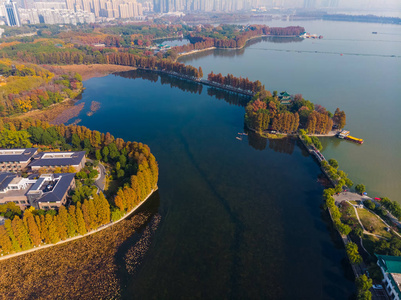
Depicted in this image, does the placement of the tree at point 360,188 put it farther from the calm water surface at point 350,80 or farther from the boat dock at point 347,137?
the boat dock at point 347,137

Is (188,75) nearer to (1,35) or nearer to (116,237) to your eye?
(116,237)

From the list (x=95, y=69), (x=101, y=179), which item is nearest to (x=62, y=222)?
(x=101, y=179)

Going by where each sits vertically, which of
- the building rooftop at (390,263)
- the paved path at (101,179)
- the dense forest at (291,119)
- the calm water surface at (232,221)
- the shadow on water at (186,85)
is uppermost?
the dense forest at (291,119)

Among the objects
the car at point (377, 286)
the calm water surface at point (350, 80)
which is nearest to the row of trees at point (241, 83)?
the calm water surface at point (350, 80)

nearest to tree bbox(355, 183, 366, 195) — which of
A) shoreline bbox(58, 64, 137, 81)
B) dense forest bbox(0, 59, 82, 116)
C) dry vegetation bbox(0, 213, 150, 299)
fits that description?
dry vegetation bbox(0, 213, 150, 299)

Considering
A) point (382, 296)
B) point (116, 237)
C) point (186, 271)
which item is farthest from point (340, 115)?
point (116, 237)

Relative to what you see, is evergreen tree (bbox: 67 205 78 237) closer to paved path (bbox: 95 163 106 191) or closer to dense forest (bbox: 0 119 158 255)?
dense forest (bbox: 0 119 158 255)
